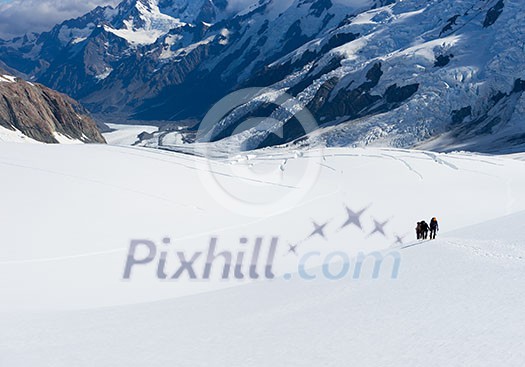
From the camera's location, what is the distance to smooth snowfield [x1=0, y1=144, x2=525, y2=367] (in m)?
10.7

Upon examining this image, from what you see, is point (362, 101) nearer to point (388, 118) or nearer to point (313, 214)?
point (388, 118)

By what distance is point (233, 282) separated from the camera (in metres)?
19.9

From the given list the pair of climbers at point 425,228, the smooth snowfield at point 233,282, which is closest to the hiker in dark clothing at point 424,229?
the pair of climbers at point 425,228

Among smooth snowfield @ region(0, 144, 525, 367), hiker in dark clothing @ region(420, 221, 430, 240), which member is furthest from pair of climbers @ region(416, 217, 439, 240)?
smooth snowfield @ region(0, 144, 525, 367)

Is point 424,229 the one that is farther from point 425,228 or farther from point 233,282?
point 233,282

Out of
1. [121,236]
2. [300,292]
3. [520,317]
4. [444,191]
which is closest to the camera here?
[520,317]

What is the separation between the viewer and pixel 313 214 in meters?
30.9

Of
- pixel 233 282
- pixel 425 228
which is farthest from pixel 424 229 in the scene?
pixel 233 282

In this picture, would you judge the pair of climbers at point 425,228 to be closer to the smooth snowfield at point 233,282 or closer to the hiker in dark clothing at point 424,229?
the hiker in dark clothing at point 424,229

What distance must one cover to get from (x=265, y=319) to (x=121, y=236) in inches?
488

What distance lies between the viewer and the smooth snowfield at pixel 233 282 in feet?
35.1

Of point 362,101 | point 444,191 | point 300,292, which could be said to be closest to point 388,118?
point 362,101

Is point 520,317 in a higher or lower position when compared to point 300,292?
higher

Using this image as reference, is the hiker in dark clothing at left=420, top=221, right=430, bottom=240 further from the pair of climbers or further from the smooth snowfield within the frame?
the smooth snowfield
